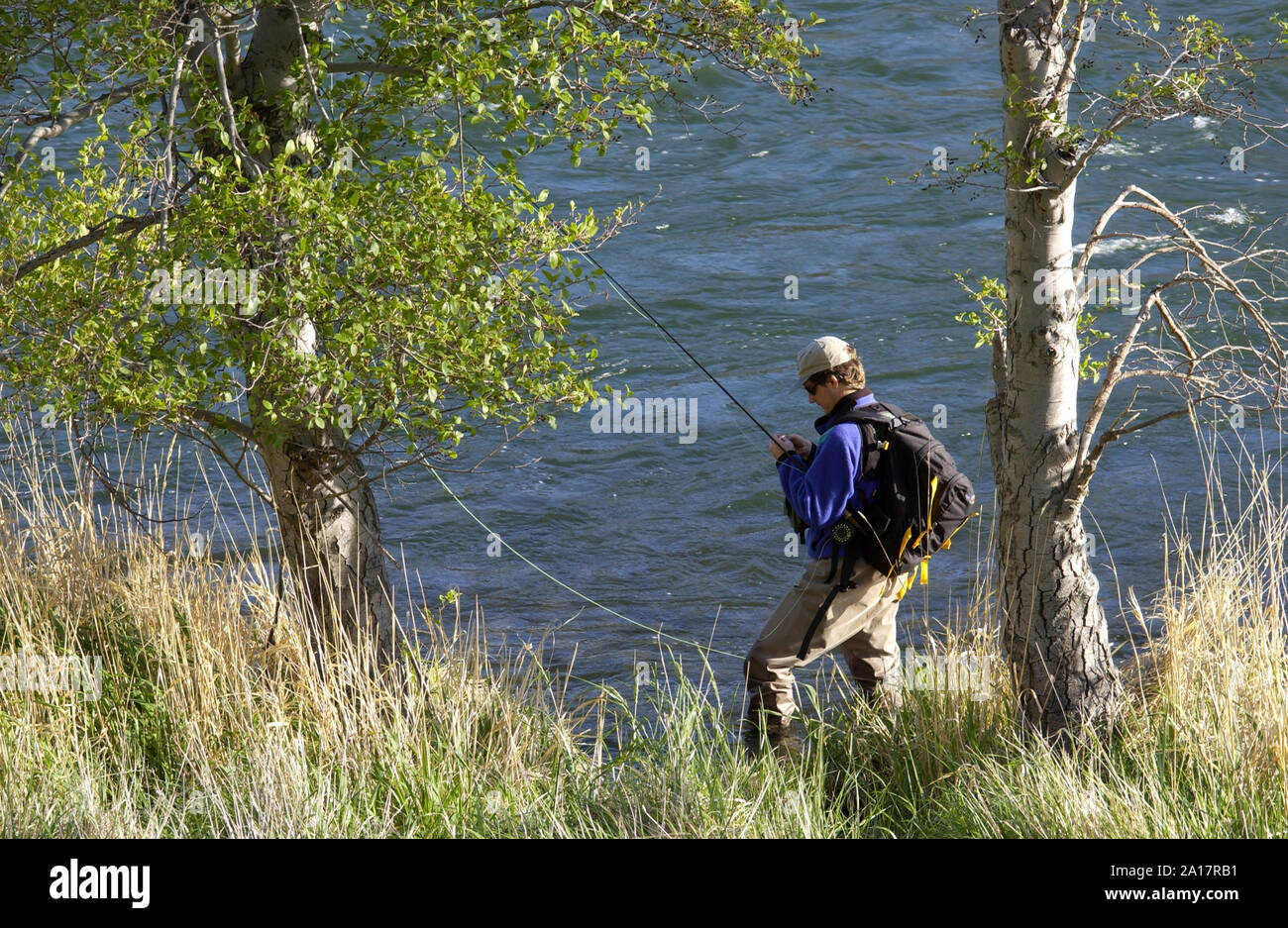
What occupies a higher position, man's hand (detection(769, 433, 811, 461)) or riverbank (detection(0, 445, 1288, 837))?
man's hand (detection(769, 433, 811, 461))

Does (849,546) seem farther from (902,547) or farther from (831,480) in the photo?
(831,480)

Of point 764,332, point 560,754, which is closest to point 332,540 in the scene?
point 560,754

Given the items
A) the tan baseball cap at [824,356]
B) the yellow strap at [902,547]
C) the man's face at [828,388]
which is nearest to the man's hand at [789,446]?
the man's face at [828,388]

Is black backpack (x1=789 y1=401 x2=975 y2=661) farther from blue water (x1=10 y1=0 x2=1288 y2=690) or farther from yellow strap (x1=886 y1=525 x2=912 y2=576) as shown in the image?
blue water (x1=10 y1=0 x2=1288 y2=690)

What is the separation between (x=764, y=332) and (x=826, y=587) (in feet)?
31.9

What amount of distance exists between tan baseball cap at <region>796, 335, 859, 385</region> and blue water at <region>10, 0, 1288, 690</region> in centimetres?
193

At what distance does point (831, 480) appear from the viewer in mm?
6160

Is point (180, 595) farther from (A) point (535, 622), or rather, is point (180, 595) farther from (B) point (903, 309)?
(B) point (903, 309)

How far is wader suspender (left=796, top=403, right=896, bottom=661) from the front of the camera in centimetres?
620

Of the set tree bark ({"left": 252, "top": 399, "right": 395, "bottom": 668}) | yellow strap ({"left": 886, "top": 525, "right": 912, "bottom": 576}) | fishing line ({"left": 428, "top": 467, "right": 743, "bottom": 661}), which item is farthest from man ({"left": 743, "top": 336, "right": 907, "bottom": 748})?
tree bark ({"left": 252, "top": 399, "right": 395, "bottom": 668})

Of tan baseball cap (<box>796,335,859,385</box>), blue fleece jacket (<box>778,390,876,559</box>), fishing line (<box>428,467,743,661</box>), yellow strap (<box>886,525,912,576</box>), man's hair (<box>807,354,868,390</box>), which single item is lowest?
fishing line (<box>428,467,743,661</box>)

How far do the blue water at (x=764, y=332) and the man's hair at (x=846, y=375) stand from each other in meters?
1.80

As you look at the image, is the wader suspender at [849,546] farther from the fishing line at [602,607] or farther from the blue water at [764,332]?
the fishing line at [602,607]

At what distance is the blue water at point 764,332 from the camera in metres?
10.3
